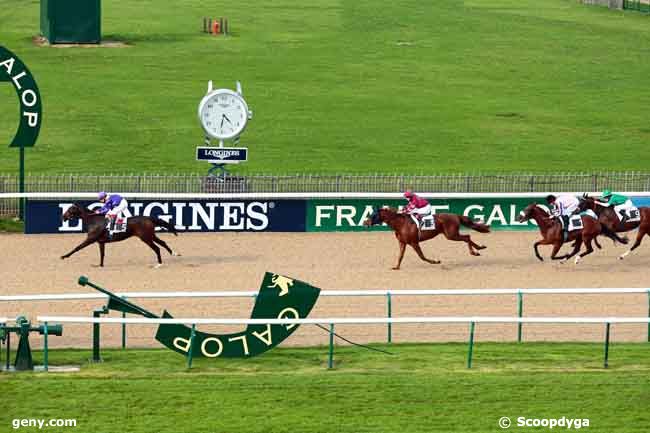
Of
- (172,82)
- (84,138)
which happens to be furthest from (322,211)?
(172,82)

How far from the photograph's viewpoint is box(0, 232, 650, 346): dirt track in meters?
21.6

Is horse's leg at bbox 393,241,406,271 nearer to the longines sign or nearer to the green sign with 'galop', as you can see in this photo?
the longines sign

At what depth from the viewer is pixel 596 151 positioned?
1564 inches

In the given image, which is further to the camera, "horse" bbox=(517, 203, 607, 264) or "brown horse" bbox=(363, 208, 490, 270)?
"horse" bbox=(517, 203, 607, 264)

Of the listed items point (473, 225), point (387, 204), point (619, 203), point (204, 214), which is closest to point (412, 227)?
point (473, 225)

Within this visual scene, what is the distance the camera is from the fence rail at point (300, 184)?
1143 inches

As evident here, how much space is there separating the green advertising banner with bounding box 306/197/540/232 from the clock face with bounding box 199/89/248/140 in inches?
106

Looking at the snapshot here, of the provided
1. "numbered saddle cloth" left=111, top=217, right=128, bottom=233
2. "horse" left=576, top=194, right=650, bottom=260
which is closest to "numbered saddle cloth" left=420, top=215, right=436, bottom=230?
"horse" left=576, top=194, right=650, bottom=260

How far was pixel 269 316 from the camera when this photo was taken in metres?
18.7

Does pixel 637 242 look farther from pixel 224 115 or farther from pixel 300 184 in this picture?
pixel 224 115

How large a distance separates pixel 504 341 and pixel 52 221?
35.2 feet

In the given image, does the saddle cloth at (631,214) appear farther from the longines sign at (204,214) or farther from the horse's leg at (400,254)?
the longines sign at (204,214)

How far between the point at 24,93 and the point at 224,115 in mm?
4026

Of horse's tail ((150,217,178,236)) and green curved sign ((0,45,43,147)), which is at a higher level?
green curved sign ((0,45,43,147))
